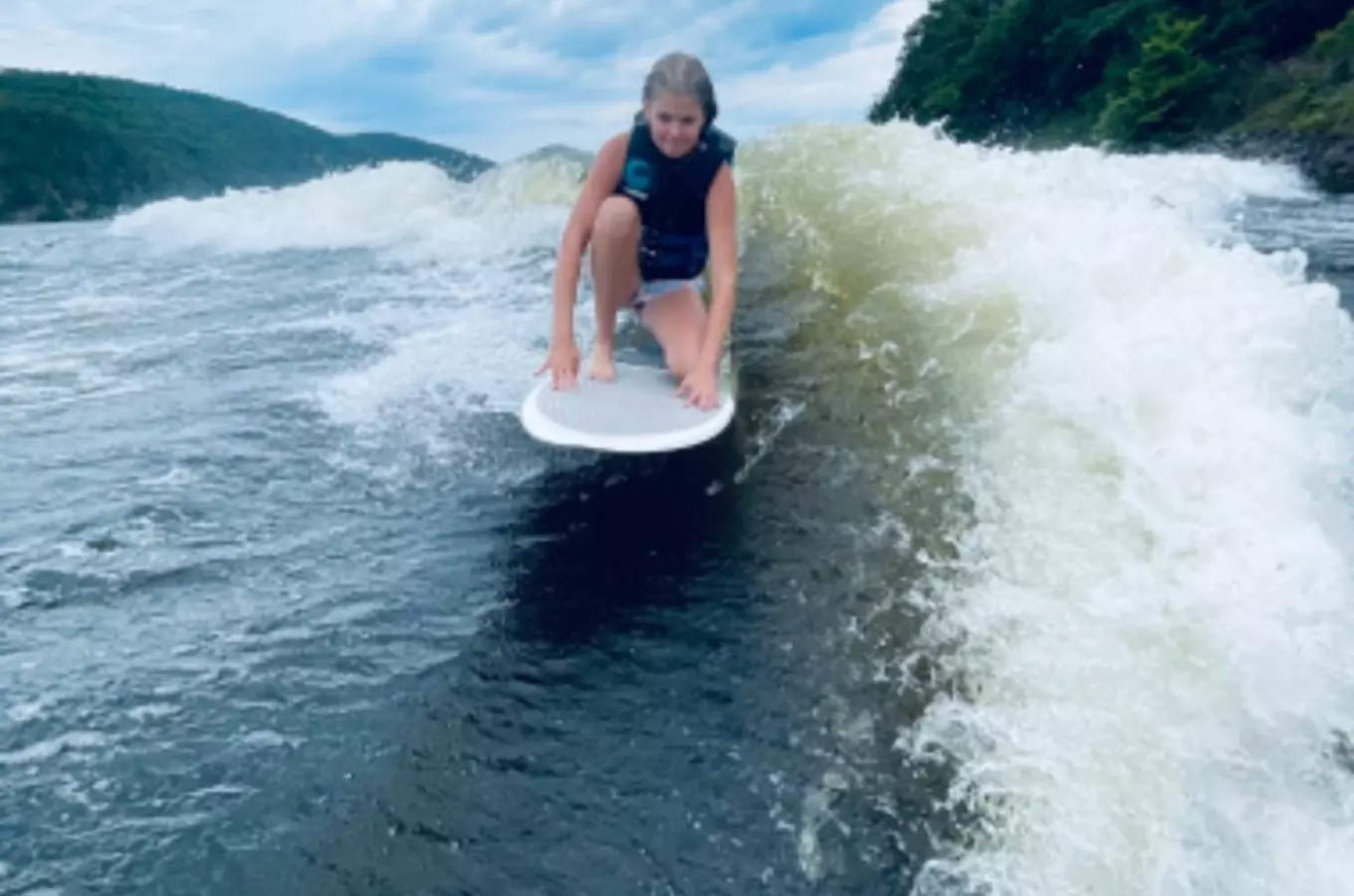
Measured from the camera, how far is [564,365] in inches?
167

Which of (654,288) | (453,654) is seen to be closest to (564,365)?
(654,288)

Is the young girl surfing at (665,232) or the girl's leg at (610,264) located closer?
the young girl surfing at (665,232)

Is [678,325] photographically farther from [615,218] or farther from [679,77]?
[679,77]

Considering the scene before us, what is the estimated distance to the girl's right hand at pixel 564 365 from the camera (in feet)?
13.9

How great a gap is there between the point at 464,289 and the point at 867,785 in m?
6.84

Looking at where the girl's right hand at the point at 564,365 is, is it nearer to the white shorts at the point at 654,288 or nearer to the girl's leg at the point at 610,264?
the girl's leg at the point at 610,264

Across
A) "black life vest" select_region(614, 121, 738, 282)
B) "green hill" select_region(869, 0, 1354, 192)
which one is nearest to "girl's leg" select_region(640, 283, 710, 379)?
"black life vest" select_region(614, 121, 738, 282)

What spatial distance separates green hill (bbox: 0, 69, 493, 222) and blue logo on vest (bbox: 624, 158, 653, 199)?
64.5m

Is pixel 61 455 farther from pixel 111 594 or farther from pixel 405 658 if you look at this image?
pixel 405 658

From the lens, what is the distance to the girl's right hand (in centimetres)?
425

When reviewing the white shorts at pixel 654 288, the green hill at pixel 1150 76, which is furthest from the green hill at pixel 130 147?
the white shorts at pixel 654 288

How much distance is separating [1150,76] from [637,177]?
33.5 m

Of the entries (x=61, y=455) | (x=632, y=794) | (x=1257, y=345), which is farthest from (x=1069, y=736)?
(x=61, y=455)

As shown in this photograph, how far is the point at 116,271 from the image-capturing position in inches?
483
